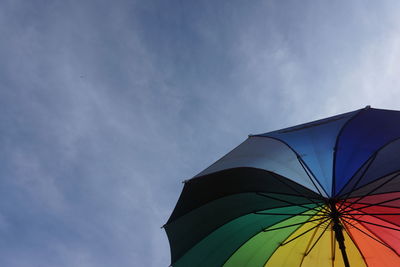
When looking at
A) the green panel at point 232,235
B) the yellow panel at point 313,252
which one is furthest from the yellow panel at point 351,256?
the green panel at point 232,235

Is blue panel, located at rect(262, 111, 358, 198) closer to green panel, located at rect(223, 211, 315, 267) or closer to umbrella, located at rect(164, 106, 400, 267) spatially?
umbrella, located at rect(164, 106, 400, 267)

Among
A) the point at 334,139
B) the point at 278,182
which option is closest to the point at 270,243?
the point at 278,182

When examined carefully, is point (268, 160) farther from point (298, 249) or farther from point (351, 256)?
point (351, 256)

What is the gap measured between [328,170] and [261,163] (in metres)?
0.80

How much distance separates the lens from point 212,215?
4.52 meters

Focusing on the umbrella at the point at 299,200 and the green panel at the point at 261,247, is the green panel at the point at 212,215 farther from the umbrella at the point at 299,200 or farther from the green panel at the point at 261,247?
the green panel at the point at 261,247

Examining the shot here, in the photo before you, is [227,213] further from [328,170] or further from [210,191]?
[328,170]

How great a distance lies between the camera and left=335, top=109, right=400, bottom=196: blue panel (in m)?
3.84

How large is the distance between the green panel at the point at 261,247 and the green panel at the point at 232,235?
0.24ft

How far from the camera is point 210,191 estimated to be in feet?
14.8

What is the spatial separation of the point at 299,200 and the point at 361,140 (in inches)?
41.2

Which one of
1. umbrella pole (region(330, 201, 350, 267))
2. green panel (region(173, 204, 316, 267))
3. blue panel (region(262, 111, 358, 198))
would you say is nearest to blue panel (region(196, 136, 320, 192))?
blue panel (region(262, 111, 358, 198))

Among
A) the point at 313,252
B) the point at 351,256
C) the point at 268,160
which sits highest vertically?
the point at 268,160

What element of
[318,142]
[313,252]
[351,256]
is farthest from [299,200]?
[351,256]
